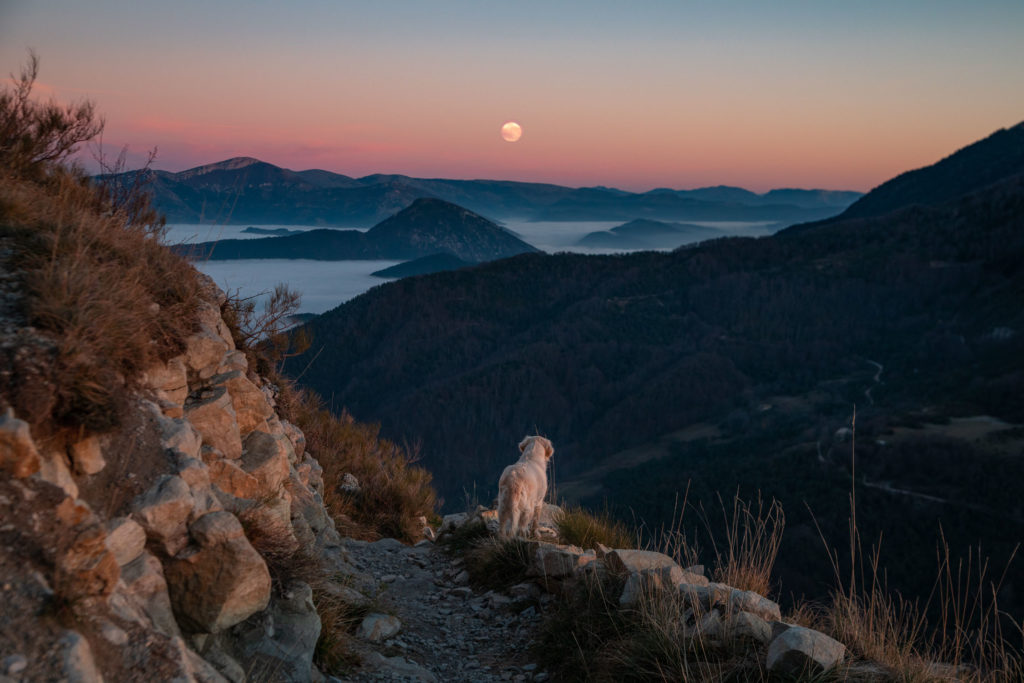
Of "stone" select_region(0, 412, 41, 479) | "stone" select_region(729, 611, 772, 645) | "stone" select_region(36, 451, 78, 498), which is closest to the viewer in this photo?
"stone" select_region(0, 412, 41, 479)

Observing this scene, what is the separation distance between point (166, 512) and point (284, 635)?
1.02 m

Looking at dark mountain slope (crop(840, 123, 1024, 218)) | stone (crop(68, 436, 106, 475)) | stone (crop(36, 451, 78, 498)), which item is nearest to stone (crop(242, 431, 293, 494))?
stone (crop(68, 436, 106, 475))

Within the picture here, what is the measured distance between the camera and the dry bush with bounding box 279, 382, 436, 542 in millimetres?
8781

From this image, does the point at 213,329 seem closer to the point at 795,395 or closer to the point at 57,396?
the point at 57,396

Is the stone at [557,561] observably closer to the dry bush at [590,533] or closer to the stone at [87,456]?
the dry bush at [590,533]

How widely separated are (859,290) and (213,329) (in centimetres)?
10881

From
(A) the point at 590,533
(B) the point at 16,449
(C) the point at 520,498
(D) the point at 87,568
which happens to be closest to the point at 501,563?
(C) the point at 520,498

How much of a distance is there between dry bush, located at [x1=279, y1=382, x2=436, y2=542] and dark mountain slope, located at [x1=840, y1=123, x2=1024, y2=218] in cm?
17993

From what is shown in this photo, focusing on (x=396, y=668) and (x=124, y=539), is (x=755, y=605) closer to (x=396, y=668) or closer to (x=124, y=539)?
(x=396, y=668)

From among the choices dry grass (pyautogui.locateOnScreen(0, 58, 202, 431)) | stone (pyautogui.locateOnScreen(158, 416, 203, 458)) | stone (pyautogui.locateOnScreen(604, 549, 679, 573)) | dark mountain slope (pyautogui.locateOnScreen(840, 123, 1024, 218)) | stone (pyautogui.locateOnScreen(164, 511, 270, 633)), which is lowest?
stone (pyautogui.locateOnScreen(604, 549, 679, 573))

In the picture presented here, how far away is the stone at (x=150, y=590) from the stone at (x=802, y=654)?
301 centimetres

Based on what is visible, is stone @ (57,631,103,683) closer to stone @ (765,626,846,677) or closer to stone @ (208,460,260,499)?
stone @ (208,460,260,499)

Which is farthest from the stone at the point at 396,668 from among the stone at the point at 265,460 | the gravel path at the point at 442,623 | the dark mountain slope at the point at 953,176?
the dark mountain slope at the point at 953,176

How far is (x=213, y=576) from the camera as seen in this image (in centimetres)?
308
